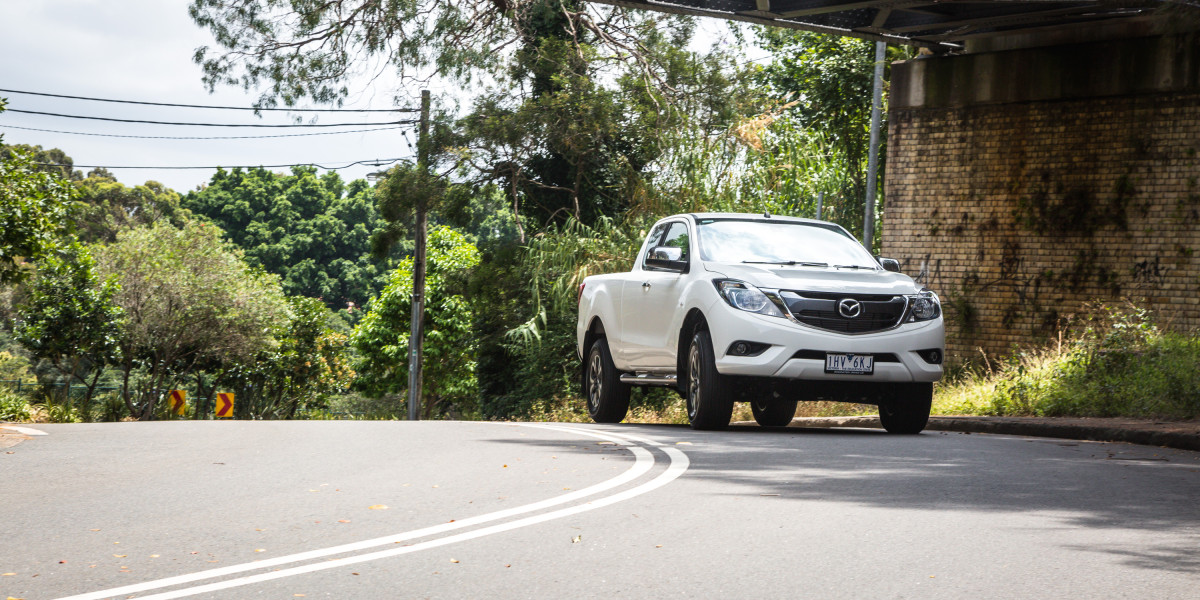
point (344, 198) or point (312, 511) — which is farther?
point (344, 198)

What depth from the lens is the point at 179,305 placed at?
1519 inches

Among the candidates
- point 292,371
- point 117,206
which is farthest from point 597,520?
point 117,206

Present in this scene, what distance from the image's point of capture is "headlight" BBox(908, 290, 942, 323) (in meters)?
10.9

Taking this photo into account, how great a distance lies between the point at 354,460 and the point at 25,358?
157 ft

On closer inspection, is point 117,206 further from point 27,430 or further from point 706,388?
point 706,388

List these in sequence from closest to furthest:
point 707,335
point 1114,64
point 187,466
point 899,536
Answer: point 899,536 → point 187,466 → point 707,335 → point 1114,64

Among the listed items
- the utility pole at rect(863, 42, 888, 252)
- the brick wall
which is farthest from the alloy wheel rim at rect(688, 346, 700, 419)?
the utility pole at rect(863, 42, 888, 252)


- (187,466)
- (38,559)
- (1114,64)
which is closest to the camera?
(38,559)

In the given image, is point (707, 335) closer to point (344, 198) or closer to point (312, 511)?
point (312, 511)

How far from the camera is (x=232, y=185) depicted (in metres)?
83.0

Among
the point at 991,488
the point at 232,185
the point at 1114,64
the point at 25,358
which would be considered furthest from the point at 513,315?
the point at 232,185

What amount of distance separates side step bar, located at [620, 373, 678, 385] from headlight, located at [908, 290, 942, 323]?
2.24 meters

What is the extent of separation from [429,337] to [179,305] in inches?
487

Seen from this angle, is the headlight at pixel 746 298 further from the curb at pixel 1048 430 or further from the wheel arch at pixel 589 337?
the curb at pixel 1048 430
